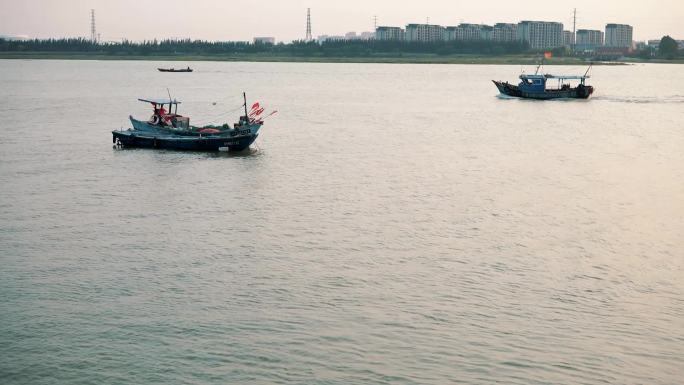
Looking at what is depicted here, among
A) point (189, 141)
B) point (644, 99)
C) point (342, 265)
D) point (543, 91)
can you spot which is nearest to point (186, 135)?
point (189, 141)

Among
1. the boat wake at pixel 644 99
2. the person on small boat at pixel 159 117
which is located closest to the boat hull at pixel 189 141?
the person on small boat at pixel 159 117

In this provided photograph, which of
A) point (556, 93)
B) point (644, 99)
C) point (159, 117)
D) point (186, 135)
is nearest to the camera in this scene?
point (186, 135)

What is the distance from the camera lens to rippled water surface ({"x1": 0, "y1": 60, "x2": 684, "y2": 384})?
1888cm

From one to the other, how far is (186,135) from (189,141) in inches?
55.7

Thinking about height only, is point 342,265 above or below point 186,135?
below

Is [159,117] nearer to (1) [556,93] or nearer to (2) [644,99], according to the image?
(1) [556,93]

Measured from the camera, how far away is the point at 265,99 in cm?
10162

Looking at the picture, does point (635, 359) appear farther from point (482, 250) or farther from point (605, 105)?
point (605, 105)

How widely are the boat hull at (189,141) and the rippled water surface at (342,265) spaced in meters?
0.75

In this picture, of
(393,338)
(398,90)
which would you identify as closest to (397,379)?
(393,338)

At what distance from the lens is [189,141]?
50375 mm

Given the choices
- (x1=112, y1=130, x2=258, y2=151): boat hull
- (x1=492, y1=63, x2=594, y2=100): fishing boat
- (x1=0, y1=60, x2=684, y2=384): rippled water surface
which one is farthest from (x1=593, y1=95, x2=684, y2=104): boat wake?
(x1=112, y1=130, x2=258, y2=151): boat hull

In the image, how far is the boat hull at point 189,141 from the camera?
165 feet

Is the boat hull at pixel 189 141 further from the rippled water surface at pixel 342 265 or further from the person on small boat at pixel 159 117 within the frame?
the person on small boat at pixel 159 117
